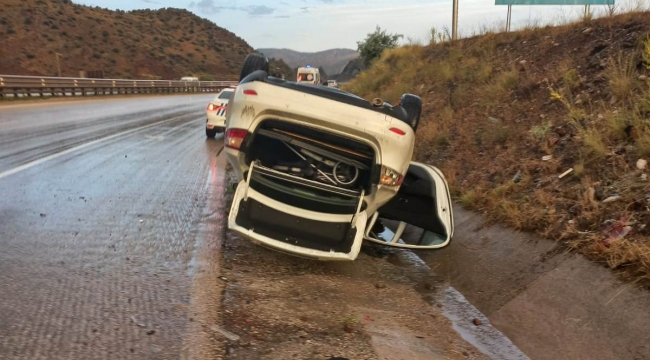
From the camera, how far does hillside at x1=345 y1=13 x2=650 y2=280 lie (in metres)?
4.92

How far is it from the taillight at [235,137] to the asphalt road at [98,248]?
3.70 ft

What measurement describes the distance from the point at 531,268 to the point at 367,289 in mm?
1428

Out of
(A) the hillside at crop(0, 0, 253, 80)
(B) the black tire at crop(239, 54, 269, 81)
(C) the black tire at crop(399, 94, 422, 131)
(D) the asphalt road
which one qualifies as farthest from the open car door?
(A) the hillside at crop(0, 0, 253, 80)

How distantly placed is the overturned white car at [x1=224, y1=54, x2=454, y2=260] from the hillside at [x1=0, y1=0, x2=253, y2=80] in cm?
5911

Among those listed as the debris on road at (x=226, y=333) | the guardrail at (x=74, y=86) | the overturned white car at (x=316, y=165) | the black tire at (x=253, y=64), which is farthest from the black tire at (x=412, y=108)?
the guardrail at (x=74, y=86)

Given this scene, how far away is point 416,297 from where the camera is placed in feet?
16.0

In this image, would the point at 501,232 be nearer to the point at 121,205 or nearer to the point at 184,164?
the point at 121,205

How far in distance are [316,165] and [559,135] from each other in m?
3.32

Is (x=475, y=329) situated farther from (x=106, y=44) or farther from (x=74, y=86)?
(x=106, y=44)

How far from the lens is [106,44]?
73312 mm

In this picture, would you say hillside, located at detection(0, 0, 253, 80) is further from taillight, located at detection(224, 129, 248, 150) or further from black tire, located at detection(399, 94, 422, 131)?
black tire, located at detection(399, 94, 422, 131)

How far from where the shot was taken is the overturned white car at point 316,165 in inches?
189

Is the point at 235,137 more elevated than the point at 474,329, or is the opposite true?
the point at 235,137

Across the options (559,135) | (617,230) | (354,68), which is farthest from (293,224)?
(354,68)
